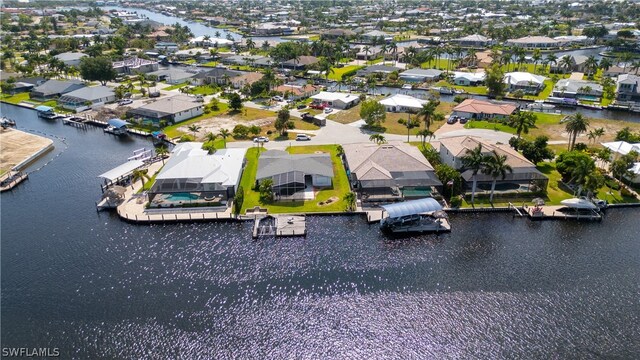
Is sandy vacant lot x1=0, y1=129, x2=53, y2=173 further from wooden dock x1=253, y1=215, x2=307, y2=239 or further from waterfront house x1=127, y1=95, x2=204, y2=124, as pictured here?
wooden dock x1=253, y1=215, x2=307, y2=239

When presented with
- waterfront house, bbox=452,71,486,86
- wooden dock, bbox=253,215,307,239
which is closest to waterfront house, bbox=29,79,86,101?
wooden dock, bbox=253,215,307,239

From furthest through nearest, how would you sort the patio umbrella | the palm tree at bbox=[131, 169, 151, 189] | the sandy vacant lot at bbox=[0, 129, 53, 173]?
the sandy vacant lot at bbox=[0, 129, 53, 173] → the palm tree at bbox=[131, 169, 151, 189] → the patio umbrella

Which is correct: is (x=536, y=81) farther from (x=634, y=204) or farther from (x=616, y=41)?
(x=616, y=41)

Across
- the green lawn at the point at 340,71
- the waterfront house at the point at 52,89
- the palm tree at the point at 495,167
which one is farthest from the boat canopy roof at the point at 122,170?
the green lawn at the point at 340,71

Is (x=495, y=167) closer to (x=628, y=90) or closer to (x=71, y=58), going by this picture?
(x=628, y=90)

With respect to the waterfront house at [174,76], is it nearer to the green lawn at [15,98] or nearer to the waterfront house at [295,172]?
the green lawn at [15,98]

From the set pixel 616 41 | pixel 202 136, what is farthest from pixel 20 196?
pixel 616 41
